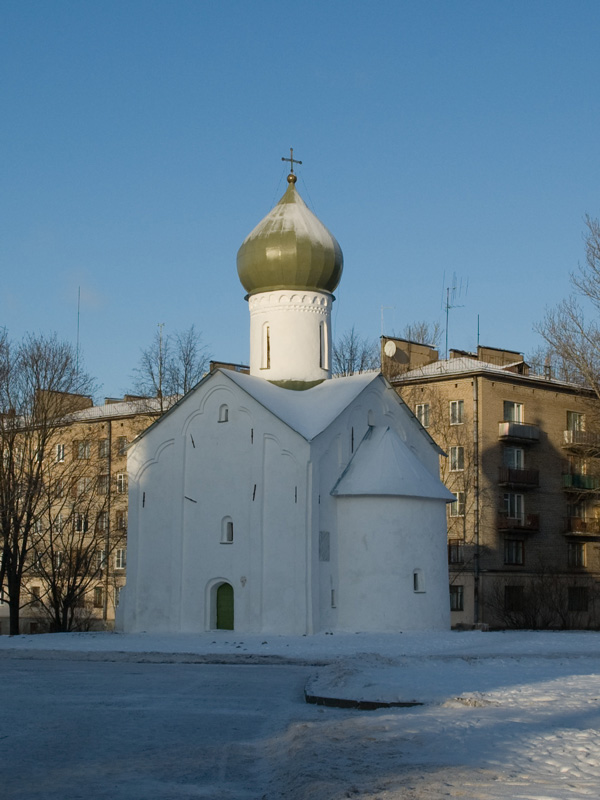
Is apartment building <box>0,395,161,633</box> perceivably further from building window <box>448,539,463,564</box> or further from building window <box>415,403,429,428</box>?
building window <box>448,539,463,564</box>

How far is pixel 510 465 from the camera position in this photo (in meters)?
39.8

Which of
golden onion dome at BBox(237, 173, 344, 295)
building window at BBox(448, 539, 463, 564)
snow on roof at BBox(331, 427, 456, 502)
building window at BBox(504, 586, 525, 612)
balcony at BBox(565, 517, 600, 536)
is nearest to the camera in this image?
snow on roof at BBox(331, 427, 456, 502)

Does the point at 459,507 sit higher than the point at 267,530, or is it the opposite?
the point at 459,507

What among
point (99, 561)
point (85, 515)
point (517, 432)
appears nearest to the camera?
point (85, 515)

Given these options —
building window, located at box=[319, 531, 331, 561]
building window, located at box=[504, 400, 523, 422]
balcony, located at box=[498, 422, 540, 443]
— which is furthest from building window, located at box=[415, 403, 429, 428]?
building window, located at box=[319, 531, 331, 561]

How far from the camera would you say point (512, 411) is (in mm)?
40094

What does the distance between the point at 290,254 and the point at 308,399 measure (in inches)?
158

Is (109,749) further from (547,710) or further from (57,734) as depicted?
(547,710)

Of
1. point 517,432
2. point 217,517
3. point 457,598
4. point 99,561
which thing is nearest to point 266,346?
point 217,517

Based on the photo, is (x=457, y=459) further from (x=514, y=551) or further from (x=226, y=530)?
(x=226, y=530)

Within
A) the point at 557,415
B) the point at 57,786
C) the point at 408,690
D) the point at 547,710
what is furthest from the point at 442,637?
the point at 557,415

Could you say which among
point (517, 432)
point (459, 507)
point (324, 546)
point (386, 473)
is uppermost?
point (517, 432)

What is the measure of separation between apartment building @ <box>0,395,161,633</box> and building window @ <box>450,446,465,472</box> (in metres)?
11.0

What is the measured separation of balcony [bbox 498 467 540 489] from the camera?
39.0 meters
